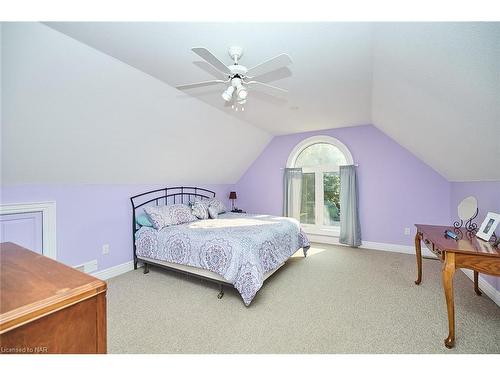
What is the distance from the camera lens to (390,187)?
4.19 m

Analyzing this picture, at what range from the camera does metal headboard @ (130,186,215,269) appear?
3446 millimetres

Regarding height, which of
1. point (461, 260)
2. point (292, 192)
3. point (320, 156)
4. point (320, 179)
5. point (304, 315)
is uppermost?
point (320, 156)

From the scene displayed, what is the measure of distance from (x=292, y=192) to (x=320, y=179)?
0.67m

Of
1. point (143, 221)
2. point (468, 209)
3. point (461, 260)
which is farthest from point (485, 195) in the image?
point (143, 221)

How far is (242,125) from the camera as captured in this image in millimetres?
4250

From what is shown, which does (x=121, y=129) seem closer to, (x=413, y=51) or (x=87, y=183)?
(x=87, y=183)

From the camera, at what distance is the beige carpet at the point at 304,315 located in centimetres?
175

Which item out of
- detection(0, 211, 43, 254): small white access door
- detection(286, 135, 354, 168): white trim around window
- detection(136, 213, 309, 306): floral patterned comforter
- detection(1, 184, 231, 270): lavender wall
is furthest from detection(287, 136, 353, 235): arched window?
detection(0, 211, 43, 254): small white access door

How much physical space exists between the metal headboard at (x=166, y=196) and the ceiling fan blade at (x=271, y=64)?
8.86 ft

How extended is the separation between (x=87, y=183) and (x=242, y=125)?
2647mm

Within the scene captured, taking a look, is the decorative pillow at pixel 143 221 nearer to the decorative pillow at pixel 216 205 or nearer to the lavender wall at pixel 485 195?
the decorative pillow at pixel 216 205

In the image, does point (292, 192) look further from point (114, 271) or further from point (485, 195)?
point (114, 271)

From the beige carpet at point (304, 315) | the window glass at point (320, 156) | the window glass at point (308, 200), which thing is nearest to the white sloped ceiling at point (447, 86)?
the beige carpet at point (304, 315)
